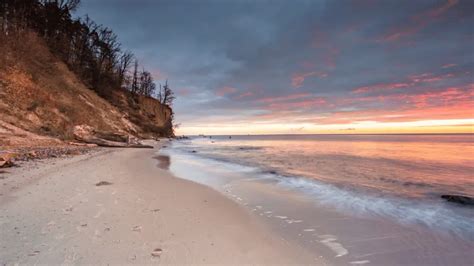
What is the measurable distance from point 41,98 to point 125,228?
20260 mm

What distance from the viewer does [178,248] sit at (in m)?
3.02

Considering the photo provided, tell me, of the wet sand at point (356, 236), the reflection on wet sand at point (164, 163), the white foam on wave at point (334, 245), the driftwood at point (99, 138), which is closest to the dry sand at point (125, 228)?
the wet sand at point (356, 236)

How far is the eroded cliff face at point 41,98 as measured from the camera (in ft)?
50.6

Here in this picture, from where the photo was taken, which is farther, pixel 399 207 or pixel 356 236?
pixel 399 207

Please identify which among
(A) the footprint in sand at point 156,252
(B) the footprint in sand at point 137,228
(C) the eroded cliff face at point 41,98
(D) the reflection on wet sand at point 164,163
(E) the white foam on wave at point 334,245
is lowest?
(E) the white foam on wave at point 334,245

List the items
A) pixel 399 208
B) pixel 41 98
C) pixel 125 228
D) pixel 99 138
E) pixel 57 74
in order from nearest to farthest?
1. pixel 125 228
2. pixel 399 208
3. pixel 41 98
4. pixel 99 138
5. pixel 57 74

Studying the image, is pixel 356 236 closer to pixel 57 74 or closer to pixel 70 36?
pixel 57 74

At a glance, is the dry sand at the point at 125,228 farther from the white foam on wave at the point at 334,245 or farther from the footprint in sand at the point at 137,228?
the white foam on wave at the point at 334,245

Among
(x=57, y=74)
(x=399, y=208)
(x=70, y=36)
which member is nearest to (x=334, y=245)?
(x=399, y=208)

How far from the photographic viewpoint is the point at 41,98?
18047 millimetres

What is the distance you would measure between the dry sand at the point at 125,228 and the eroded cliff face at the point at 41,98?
1035 cm

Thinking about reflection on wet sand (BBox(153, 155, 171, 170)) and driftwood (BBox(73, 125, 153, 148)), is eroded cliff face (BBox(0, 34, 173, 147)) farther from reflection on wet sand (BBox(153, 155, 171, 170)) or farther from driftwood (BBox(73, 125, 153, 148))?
→ reflection on wet sand (BBox(153, 155, 171, 170))

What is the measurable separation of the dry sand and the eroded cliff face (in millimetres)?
10355

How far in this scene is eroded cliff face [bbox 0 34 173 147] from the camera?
15.4 m
